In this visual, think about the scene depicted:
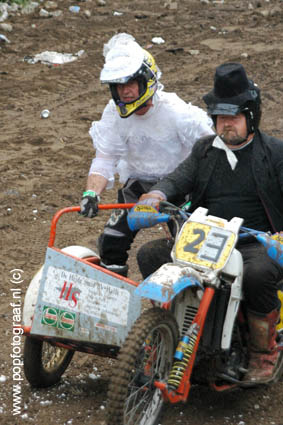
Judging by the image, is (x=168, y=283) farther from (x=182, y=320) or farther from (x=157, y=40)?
(x=157, y=40)

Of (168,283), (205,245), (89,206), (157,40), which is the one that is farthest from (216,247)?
(157,40)

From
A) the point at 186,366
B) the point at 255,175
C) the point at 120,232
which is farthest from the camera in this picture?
the point at 120,232

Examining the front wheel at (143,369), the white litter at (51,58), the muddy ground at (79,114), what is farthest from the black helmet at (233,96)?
the white litter at (51,58)

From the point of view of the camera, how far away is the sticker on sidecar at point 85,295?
4207mm

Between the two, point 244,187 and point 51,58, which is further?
point 51,58

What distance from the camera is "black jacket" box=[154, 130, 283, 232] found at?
4500 mm

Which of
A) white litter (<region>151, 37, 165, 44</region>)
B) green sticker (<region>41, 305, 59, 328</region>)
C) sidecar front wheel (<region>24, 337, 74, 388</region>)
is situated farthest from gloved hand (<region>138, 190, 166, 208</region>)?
white litter (<region>151, 37, 165, 44</region>)

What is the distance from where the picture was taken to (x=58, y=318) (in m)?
4.30

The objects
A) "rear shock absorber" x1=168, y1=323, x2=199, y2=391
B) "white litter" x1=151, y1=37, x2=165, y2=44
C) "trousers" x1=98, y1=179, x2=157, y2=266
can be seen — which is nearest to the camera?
"rear shock absorber" x1=168, y1=323, x2=199, y2=391

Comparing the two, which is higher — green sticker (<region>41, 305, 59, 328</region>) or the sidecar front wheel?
green sticker (<region>41, 305, 59, 328</region>)

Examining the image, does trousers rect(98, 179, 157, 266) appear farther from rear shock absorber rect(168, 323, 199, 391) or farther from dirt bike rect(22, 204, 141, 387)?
rear shock absorber rect(168, 323, 199, 391)

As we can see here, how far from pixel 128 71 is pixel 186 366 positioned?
2.01 meters

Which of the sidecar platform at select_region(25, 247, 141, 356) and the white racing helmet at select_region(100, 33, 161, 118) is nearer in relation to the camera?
the sidecar platform at select_region(25, 247, 141, 356)

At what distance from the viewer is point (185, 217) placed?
420cm
